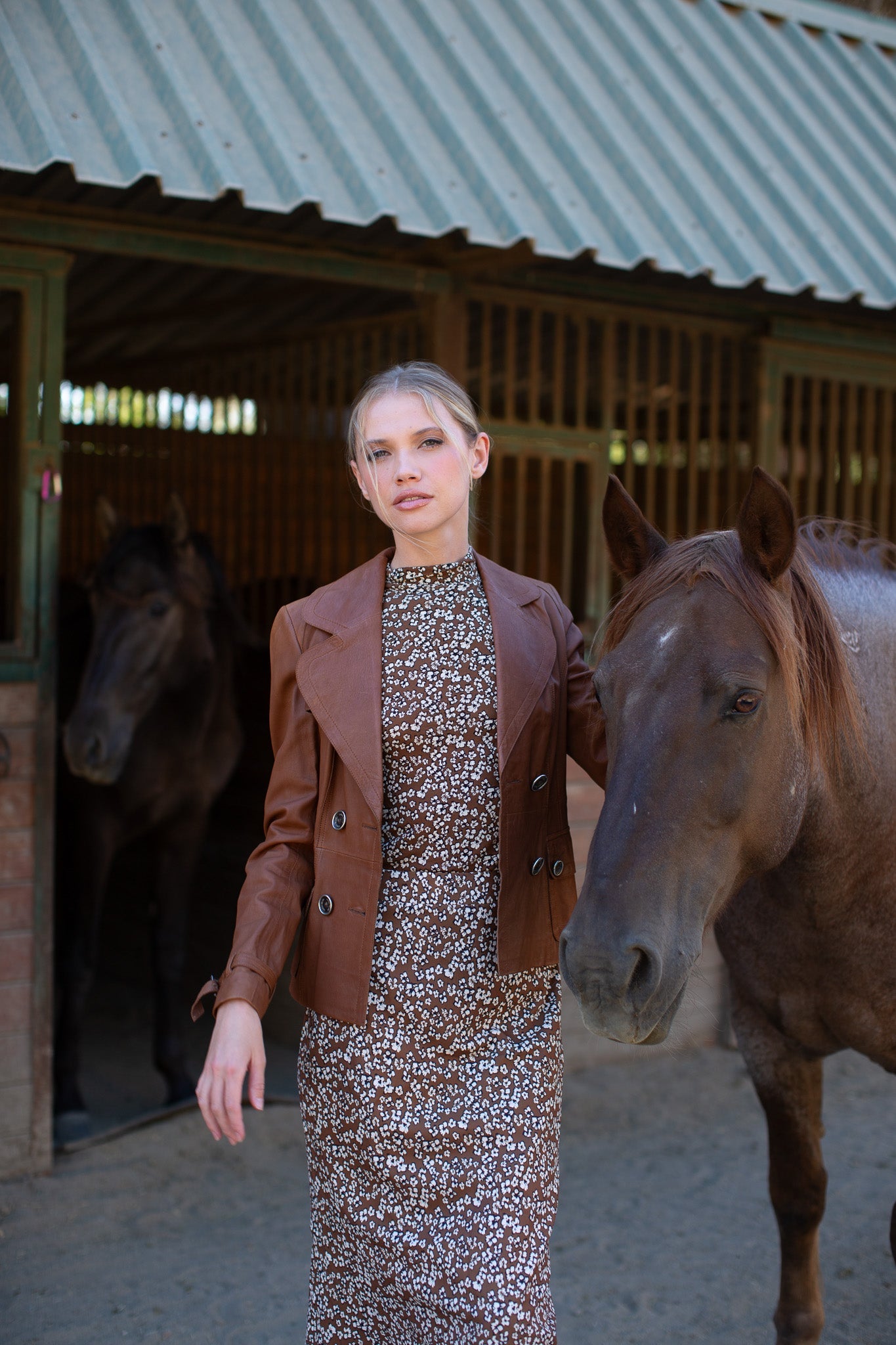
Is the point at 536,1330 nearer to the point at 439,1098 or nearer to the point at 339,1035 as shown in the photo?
the point at 439,1098

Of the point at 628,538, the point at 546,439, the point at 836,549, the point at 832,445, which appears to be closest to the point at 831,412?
the point at 832,445

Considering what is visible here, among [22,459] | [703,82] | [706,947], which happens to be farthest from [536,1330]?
[703,82]

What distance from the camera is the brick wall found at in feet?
12.2

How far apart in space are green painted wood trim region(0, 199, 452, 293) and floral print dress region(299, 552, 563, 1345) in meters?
2.29

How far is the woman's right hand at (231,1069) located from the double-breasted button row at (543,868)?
0.48 metres

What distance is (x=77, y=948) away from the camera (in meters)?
4.36

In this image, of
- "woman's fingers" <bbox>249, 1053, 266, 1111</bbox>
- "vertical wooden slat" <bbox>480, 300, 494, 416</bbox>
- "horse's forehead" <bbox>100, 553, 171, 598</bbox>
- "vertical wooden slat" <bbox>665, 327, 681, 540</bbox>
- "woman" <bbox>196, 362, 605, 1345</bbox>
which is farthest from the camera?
"vertical wooden slat" <bbox>665, 327, 681, 540</bbox>

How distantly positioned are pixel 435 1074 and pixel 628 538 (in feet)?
3.05

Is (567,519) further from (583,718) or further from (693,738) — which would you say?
(693,738)

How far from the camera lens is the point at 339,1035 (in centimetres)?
198

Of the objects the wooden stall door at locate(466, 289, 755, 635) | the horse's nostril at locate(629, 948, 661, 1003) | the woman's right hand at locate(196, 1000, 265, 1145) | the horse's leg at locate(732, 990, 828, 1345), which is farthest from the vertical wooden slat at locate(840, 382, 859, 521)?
the woman's right hand at locate(196, 1000, 265, 1145)

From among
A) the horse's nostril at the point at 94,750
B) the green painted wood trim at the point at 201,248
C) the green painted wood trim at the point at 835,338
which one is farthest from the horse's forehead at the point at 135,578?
the green painted wood trim at the point at 835,338

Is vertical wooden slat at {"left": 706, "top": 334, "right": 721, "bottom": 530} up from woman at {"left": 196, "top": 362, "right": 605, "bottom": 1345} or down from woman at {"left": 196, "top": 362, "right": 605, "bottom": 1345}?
up

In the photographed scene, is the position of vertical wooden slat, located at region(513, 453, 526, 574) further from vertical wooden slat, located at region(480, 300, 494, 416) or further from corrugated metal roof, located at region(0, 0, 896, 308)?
corrugated metal roof, located at region(0, 0, 896, 308)
